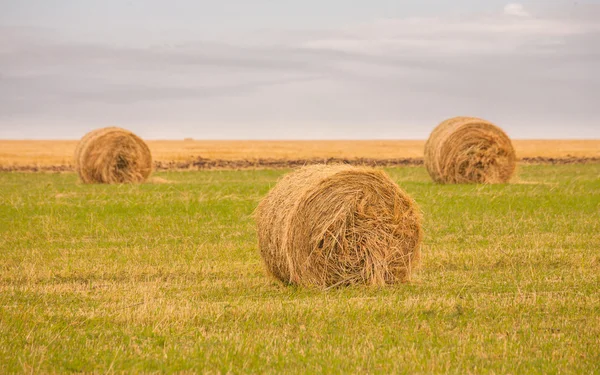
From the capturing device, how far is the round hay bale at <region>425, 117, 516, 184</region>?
88.0 ft

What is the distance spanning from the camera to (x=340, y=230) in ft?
36.8

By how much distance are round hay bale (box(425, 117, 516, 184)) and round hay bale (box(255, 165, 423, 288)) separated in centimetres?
1546

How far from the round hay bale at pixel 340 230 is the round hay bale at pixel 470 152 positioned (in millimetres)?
15462

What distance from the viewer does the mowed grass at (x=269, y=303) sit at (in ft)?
23.8

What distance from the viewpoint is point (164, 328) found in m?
8.30

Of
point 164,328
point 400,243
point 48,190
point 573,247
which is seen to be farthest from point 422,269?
point 48,190

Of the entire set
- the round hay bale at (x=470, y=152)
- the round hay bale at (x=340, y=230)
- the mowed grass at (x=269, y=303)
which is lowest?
the mowed grass at (x=269, y=303)

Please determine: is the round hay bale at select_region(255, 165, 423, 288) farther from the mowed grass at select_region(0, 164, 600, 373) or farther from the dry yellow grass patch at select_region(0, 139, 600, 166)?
the dry yellow grass patch at select_region(0, 139, 600, 166)

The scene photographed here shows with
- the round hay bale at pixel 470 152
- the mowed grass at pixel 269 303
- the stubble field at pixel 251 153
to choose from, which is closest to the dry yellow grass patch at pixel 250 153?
the stubble field at pixel 251 153

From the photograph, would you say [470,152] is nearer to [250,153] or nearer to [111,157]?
[111,157]

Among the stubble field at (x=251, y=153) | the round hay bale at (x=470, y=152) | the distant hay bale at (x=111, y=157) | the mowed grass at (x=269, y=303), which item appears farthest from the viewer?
the stubble field at (x=251, y=153)

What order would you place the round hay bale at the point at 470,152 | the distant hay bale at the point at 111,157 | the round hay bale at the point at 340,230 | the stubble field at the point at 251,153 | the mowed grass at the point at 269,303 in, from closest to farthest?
1. the mowed grass at the point at 269,303
2. the round hay bale at the point at 340,230
3. the round hay bale at the point at 470,152
4. the distant hay bale at the point at 111,157
5. the stubble field at the point at 251,153

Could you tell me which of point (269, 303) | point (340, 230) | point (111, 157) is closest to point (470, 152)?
point (111, 157)

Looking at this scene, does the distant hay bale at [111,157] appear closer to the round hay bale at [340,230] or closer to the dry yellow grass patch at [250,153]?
the round hay bale at [340,230]
